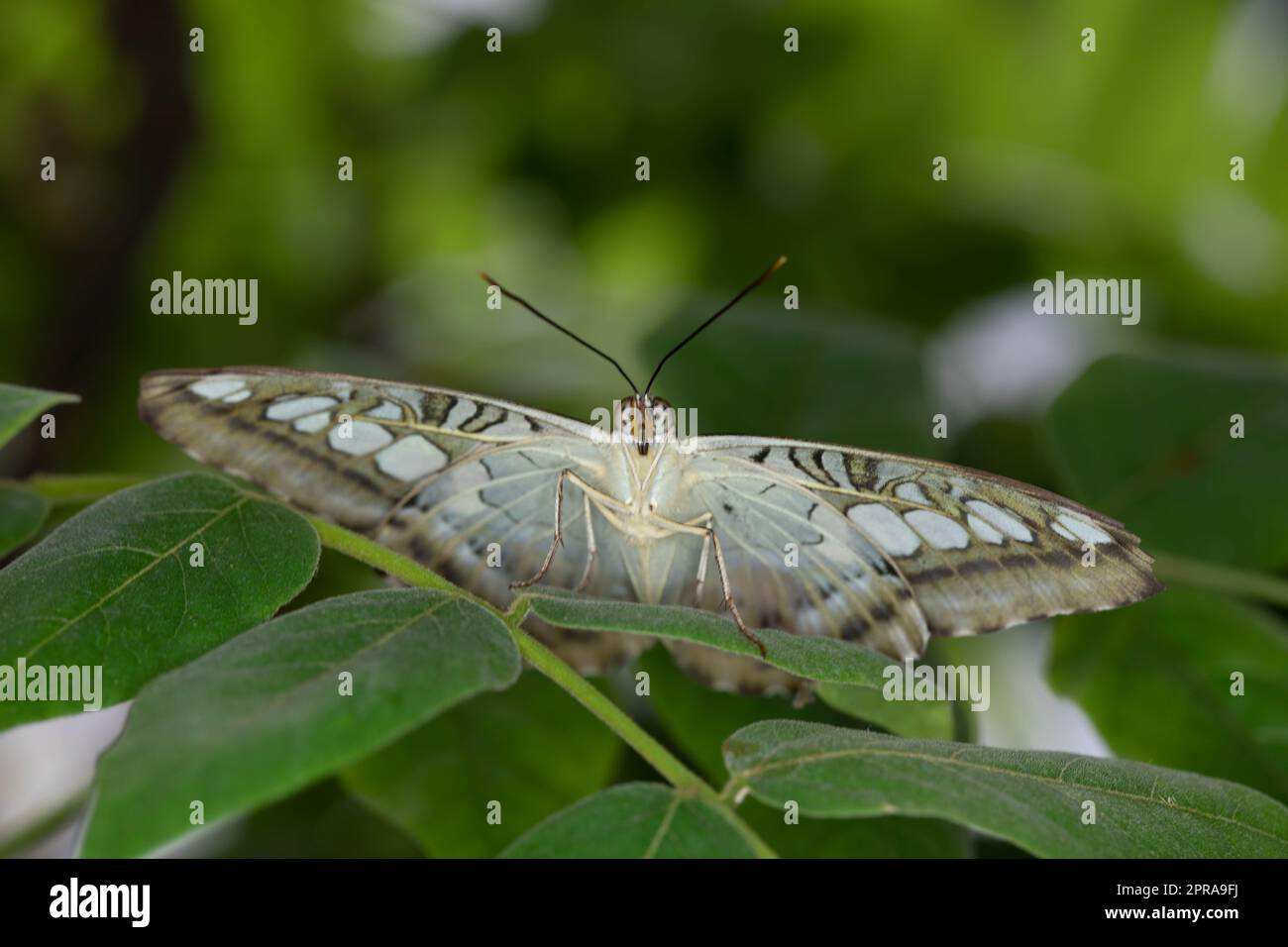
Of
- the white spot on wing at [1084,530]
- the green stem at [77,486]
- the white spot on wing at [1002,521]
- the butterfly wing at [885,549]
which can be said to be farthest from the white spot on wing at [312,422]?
→ the white spot on wing at [1084,530]

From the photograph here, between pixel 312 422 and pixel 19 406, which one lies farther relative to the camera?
pixel 312 422

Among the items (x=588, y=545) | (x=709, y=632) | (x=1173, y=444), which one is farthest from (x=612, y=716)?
(x=1173, y=444)

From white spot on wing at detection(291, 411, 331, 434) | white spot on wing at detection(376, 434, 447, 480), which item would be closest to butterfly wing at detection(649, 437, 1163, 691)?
white spot on wing at detection(376, 434, 447, 480)

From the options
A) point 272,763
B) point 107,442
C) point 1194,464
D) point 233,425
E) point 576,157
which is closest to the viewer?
point 272,763

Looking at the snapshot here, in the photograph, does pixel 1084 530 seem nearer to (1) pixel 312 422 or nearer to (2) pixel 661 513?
(2) pixel 661 513
